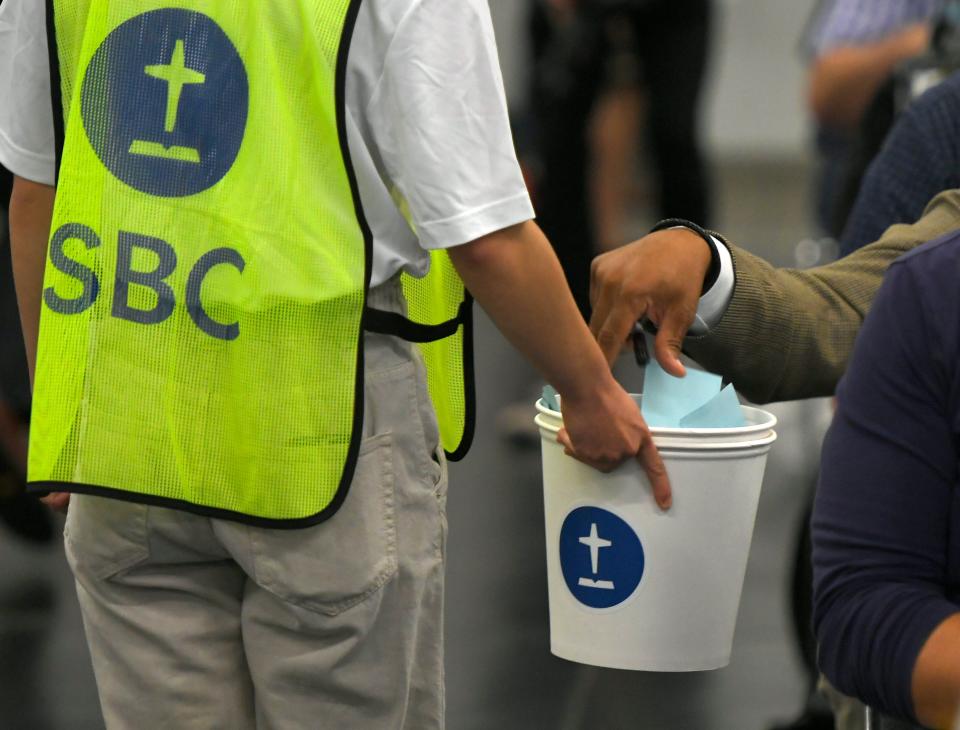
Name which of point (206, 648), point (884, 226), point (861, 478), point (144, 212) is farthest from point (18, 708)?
point (861, 478)

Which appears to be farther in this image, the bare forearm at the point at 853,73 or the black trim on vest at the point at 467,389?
the bare forearm at the point at 853,73

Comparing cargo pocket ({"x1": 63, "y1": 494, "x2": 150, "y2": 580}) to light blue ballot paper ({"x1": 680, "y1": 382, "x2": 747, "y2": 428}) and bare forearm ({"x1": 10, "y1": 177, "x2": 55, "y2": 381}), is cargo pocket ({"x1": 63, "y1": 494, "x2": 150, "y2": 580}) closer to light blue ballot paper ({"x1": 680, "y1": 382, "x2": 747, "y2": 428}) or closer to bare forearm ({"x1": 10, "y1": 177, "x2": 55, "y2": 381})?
bare forearm ({"x1": 10, "y1": 177, "x2": 55, "y2": 381})

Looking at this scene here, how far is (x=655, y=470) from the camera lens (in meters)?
1.68

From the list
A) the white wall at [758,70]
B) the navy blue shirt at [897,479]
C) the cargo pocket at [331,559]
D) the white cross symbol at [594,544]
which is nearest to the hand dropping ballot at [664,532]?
the white cross symbol at [594,544]

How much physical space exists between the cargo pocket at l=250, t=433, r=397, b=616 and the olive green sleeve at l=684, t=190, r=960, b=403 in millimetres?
473

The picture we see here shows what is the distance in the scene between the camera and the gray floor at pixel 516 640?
2.87 meters

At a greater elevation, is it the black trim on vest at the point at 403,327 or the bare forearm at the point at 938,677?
the black trim on vest at the point at 403,327

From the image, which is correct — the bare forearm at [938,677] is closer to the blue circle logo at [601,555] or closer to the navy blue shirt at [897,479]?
the navy blue shirt at [897,479]

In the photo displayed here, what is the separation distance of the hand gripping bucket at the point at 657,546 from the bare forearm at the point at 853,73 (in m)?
2.56

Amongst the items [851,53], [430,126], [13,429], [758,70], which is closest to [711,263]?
[430,126]

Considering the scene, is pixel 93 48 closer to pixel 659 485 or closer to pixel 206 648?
pixel 206 648

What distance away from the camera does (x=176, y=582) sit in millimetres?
1624

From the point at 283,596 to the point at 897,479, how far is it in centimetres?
64

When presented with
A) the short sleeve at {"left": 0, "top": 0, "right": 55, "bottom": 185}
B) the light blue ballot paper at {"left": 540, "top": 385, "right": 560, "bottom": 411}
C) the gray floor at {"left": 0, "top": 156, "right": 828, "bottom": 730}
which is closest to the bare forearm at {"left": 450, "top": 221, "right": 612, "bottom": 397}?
the light blue ballot paper at {"left": 540, "top": 385, "right": 560, "bottom": 411}
